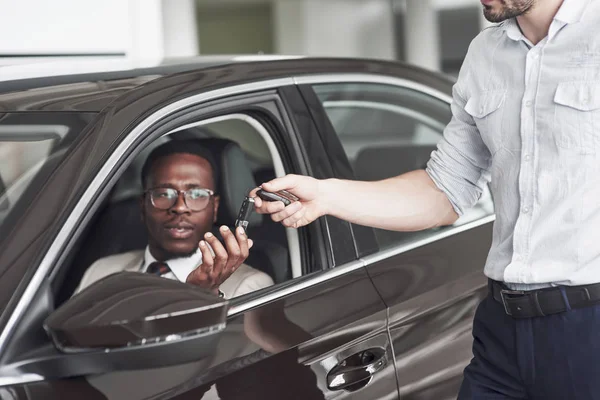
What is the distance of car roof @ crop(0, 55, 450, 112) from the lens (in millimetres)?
2104

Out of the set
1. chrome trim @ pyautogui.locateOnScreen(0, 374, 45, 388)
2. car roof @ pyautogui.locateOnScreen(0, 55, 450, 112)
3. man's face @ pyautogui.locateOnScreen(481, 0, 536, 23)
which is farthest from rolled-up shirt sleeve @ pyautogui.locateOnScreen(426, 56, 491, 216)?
chrome trim @ pyautogui.locateOnScreen(0, 374, 45, 388)

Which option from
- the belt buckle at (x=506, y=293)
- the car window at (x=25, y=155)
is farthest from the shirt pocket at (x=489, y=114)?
the car window at (x=25, y=155)

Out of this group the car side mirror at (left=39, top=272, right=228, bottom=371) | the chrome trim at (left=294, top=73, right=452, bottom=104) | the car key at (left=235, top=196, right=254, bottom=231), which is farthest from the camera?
the chrome trim at (left=294, top=73, right=452, bottom=104)

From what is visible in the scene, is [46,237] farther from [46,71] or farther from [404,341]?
[404,341]

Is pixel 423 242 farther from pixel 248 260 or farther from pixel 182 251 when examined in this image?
pixel 182 251

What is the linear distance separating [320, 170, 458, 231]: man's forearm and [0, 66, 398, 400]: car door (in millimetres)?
185

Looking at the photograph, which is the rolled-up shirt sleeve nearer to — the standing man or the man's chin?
the standing man

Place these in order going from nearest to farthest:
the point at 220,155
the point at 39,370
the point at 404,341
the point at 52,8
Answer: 1. the point at 39,370
2. the point at 404,341
3. the point at 220,155
4. the point at 52,8

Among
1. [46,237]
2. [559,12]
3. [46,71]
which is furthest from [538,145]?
[46,71]

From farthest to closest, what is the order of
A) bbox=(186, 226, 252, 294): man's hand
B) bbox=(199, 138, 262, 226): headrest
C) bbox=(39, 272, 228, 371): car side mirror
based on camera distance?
1. bbox=(199, 138, 262, 226): headrest
2. bbox=(186, 226, 252, 294): man's hand
3. bbox=(39, 272, 228, 371): car side mirror

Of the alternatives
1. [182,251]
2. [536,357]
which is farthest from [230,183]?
[536,357]

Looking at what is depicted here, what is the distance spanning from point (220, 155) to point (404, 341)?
0.74m

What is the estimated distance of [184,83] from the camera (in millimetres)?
2207

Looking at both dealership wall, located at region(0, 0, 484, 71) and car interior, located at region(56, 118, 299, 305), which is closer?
car interior, located at region(56, 118, 299, 305)
